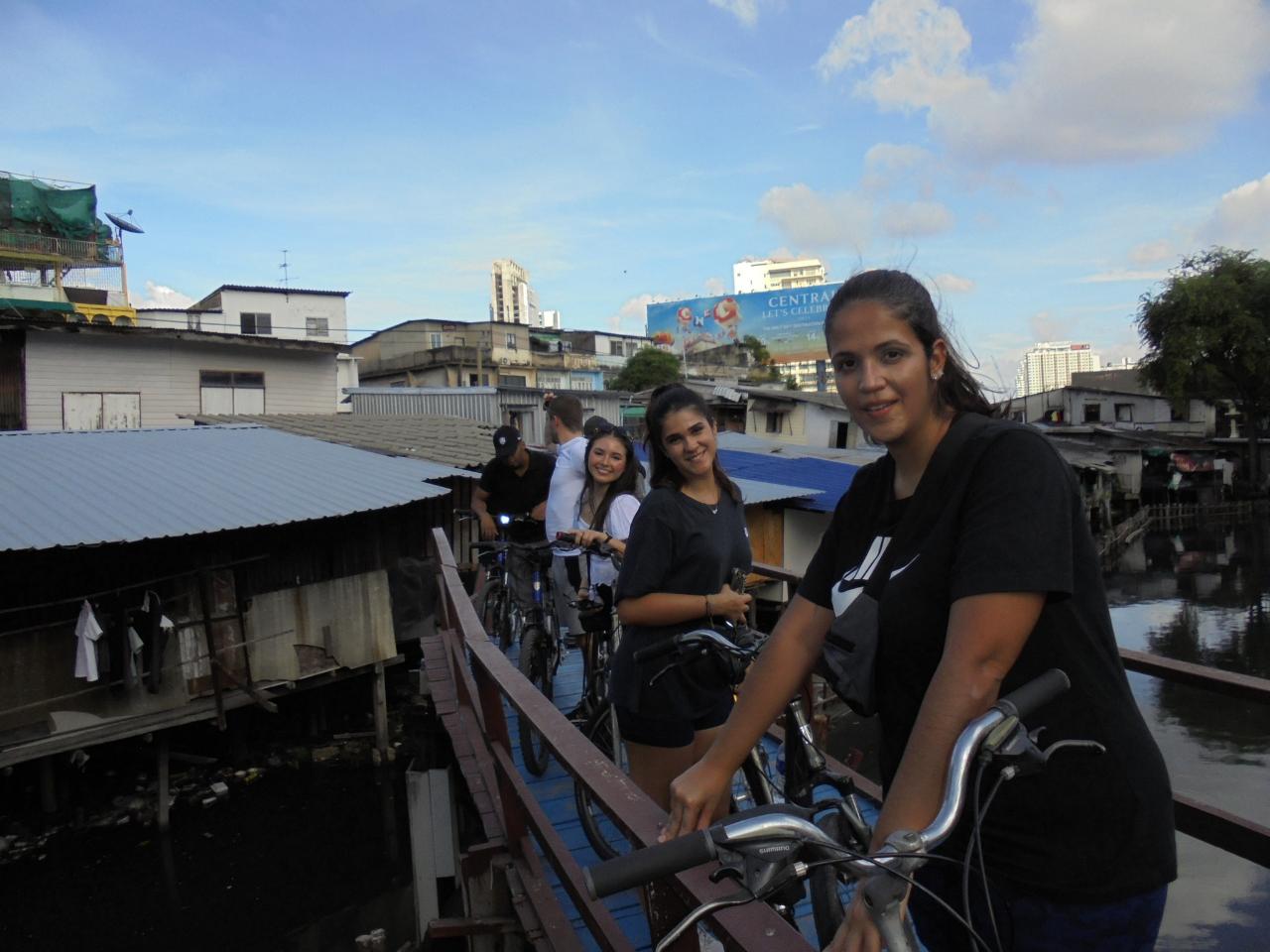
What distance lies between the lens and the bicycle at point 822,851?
3.77 ft

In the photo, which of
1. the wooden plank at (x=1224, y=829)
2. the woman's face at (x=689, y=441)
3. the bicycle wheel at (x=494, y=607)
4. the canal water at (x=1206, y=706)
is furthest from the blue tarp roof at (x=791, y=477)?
the wooden plank at (x=1224, y=829)

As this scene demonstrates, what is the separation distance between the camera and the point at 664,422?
322cm


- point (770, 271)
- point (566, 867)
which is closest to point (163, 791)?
point (566, 867)

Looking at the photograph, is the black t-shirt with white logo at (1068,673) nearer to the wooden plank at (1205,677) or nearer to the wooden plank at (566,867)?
the wooden plank at (566,867)

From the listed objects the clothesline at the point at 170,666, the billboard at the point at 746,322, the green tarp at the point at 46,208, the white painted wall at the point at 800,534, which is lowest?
the clothesline at the point at 170,666

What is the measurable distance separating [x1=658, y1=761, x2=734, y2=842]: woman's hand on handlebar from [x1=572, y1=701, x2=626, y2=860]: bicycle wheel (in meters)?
2.46

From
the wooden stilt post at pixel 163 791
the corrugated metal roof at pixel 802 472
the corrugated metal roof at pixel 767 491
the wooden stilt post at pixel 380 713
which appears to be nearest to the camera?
the wooden stilt post at pixel 163 791

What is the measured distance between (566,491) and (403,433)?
1504 centimetres

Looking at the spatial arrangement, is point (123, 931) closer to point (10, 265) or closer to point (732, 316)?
point (10, 265)

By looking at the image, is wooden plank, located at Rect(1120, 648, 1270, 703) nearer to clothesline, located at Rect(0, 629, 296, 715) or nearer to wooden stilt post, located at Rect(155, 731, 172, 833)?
clothesline, located at Rect(0, 629, 296, 715)

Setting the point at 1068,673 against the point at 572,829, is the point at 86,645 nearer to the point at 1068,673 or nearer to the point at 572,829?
the point at 572,829

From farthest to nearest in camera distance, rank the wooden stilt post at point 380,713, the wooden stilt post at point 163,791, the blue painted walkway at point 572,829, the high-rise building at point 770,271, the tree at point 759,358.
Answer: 1. the high-rise building at point 770,271
2. the tree at point 759,358
3. the wooden stilt post at point 380,713
4. the wooden stilt post at point 163,791
5. the blue painted walkway at point 572,829

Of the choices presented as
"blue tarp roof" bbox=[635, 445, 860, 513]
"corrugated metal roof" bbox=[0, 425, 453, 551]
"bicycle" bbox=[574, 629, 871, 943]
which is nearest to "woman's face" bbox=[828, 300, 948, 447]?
"bicycle" bbox=[574, 629, 871, 943]

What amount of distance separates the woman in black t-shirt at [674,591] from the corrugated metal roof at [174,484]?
321 inches
